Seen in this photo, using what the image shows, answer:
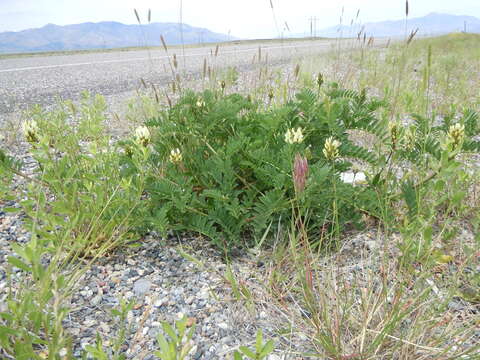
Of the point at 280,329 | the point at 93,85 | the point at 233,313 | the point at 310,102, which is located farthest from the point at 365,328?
the point at 93,85

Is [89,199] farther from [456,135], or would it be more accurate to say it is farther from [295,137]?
[456,135]

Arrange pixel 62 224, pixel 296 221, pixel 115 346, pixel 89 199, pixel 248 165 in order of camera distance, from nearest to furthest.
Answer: pixel 115 346
pixel 296 221
pixel 62 224
pixel 89 199
pixel 248 165

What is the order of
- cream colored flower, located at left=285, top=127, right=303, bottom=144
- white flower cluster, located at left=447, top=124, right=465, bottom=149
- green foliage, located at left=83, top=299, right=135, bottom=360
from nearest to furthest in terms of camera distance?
1. green foliage, located at left=83, top=299, right=135, bottom=360
2. white flower cluster, located at left=447, top=124, right=465, bottom=149
3. cream colored flower, located at left=285, top=127, right=303, bottom=144

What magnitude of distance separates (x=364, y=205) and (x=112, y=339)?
1.09 meters

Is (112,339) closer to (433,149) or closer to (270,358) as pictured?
(270,358)

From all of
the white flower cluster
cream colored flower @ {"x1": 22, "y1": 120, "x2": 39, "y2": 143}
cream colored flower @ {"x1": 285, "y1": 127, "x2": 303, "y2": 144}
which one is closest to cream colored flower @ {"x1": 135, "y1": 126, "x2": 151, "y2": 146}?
cream colored flower @ {"x1": 22, "y1": 120, "x2": 39, "y2": 143}

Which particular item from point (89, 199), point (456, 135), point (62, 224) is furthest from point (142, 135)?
point (456, 135)

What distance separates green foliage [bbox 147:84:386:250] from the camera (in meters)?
1.51

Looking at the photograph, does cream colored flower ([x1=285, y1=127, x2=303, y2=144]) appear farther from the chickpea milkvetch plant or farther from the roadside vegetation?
the chickpea milkvetch plant

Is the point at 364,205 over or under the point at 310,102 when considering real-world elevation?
under

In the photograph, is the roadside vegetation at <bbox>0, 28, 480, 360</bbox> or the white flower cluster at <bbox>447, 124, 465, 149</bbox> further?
the white flower cluster at <bbox>447, 124, 465, 149</bbox>

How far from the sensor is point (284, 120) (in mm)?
1746

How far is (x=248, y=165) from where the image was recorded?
1.71 m

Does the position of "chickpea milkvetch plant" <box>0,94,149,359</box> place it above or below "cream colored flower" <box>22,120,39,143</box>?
below
